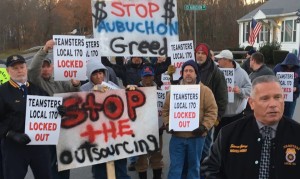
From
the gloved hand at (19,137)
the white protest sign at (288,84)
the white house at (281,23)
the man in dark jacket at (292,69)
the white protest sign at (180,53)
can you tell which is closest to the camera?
the gloved hand at (19,137)

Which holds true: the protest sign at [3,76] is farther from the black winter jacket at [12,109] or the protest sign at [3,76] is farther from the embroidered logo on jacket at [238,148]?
the embroidered logo on jacket at [238,148]

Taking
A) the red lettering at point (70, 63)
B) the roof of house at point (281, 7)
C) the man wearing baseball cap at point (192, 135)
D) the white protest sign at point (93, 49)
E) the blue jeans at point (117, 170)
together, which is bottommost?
the blue jeans at point (117, 170)

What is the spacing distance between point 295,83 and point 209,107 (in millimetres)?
3910

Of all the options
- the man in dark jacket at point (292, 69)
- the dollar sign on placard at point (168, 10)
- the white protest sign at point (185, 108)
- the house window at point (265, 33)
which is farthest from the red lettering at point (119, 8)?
the house window at point (265, 33)

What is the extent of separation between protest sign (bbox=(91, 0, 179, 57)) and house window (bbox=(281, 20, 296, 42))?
1154 inches

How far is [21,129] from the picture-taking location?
4320mm

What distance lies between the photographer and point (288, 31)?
34312mm

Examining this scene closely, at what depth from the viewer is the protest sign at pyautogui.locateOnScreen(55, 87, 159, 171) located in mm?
4648

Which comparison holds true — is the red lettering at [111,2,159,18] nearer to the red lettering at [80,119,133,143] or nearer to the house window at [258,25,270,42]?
the red lettering at [80,119,133,143]

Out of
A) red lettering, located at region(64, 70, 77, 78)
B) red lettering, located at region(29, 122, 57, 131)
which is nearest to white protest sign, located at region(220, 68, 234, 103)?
red lettering, located at region(64, 70, 77, 78)

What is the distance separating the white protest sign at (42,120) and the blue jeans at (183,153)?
157 cm

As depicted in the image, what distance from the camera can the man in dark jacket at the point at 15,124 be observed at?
4.29 meters

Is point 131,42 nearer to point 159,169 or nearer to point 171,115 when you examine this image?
point 171,115

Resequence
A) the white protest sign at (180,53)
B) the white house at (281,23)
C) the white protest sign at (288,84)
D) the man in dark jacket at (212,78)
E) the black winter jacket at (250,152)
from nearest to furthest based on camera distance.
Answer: the black winter jacket at (250,152), the man in dark jacket at (212,78), the white protest sign at (180,53), the white protest sign at (288,84), the white house at (281,23)
